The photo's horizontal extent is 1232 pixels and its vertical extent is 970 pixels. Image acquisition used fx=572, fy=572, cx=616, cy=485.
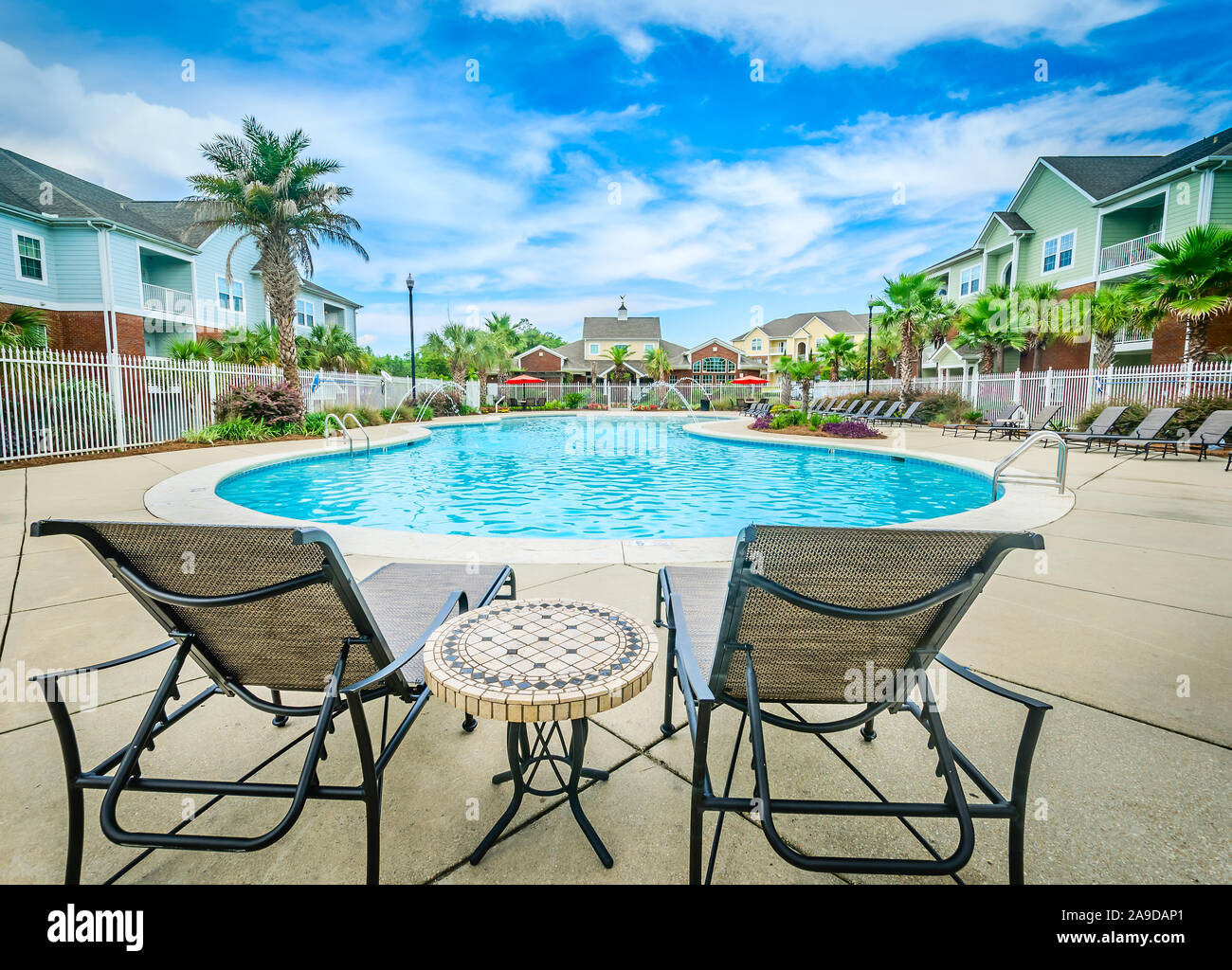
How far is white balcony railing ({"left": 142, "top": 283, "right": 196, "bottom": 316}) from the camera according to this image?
23.0 m

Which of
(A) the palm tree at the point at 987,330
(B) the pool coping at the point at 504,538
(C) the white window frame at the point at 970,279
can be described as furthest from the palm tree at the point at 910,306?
(B) the pool coping at the point at 504,538

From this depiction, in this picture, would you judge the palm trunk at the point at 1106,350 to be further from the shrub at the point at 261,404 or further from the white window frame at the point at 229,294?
the white window frame at the point at 229,294

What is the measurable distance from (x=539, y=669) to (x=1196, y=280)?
20.3 m

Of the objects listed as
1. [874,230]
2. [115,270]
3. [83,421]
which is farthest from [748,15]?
[874,230]

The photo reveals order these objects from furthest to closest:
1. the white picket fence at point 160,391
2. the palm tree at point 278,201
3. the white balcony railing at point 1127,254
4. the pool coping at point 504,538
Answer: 1. the white balcony railing at point 1127,254
2. the palm tree at point 278,201
3. the white picket fence at point 160,391
4. the pool coping at point 504,538

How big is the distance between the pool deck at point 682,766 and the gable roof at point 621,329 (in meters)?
54.4

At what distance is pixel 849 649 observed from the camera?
5.98 ft

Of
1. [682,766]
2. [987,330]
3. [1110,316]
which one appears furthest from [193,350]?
[1110,316]

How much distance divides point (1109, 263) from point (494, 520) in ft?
92.7

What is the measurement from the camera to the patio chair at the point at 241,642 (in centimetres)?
155

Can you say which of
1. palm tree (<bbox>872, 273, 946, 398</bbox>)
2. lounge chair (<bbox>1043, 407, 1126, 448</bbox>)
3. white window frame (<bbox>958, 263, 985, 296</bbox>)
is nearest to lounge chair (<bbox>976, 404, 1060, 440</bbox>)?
lounge chair (<bbox>1043, 407, 1126, 448</bbox>)

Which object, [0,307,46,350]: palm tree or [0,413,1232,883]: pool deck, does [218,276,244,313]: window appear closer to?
[0,307,46,350]: palm tree

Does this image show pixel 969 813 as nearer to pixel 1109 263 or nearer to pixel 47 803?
pixel 47 803

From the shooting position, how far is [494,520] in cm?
857
